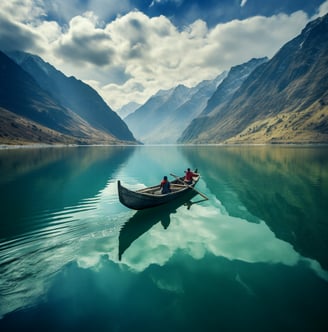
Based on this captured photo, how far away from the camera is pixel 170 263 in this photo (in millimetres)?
12086

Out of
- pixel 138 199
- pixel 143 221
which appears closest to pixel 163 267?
pixel 143 221

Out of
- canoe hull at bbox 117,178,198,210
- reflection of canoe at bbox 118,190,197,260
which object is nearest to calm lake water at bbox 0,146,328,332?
reflection of canoe at bbox 118,190,197,260

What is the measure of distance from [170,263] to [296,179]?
33.6 m

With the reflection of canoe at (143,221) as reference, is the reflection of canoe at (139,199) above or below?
above

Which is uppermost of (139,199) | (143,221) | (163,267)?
(139,199)

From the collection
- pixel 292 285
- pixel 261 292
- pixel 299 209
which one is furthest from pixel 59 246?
pixel 299 209

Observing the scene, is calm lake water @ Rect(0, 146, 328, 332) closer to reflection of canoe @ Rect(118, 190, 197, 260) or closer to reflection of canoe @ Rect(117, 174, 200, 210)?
reflection of canoe @ Rect(118, 190, 197, 260)

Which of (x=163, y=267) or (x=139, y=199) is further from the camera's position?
(x=139, y=199)

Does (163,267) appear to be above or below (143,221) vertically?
above

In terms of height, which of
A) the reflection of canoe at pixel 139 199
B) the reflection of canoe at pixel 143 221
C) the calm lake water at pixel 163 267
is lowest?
the reflection of canoe at pixel 143 221

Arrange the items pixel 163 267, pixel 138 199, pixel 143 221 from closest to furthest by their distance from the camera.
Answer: pixel 163 267
pixel 143 221
pixel 138 199

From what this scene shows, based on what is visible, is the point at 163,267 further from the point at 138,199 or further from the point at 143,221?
the point at 138,199

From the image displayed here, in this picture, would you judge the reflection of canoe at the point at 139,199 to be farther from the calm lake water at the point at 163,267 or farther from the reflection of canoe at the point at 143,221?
the calm lake water at the point at 163,267

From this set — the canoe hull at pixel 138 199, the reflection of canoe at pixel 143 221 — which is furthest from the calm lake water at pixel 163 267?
the canoe hull at pixel 138 199
